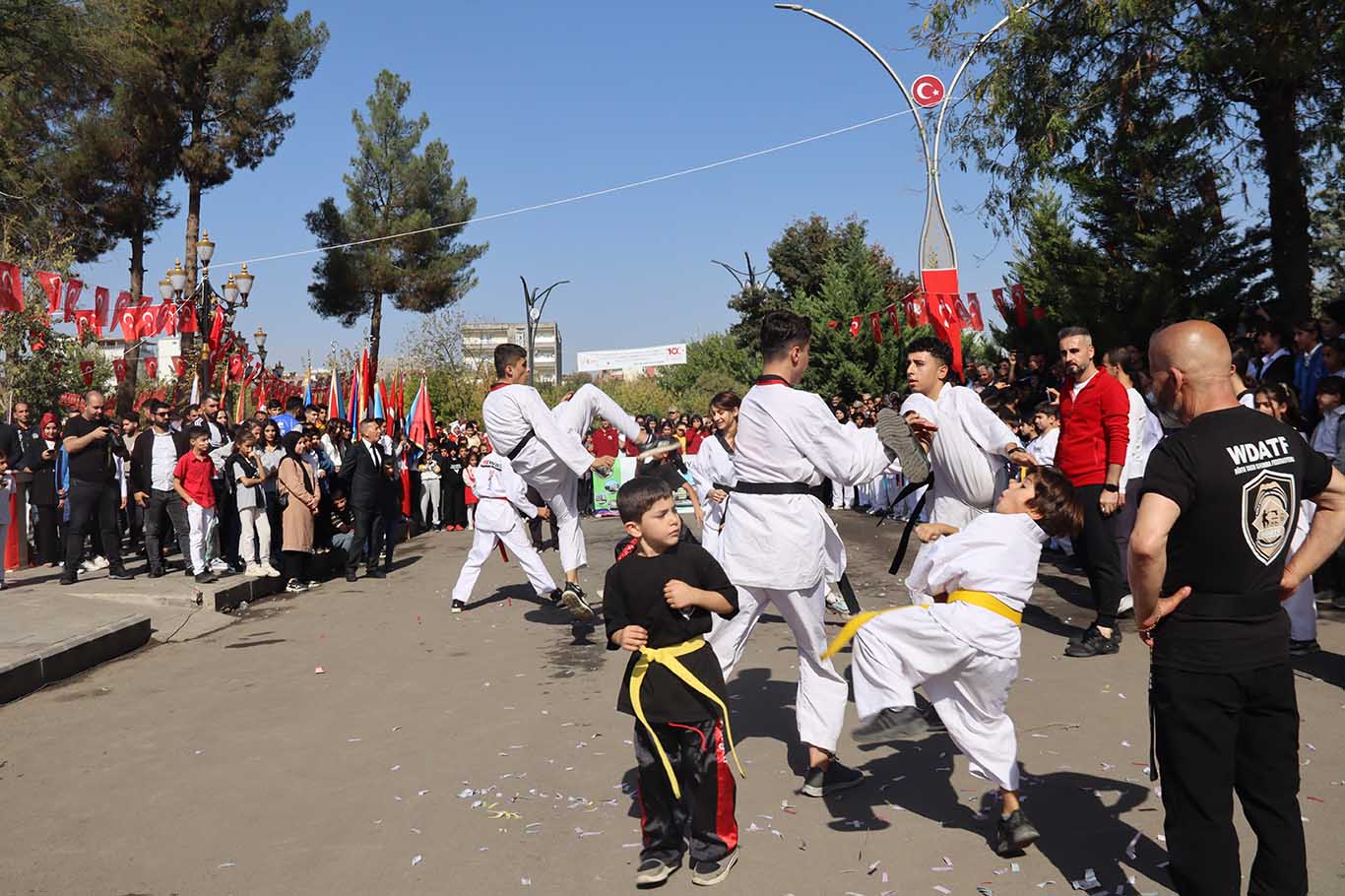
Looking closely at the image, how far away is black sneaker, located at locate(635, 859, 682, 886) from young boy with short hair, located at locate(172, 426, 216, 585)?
9.39 metres

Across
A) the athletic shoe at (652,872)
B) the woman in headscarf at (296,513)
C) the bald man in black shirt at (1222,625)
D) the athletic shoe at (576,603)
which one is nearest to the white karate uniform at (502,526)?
the athletic shoe at (576,603)

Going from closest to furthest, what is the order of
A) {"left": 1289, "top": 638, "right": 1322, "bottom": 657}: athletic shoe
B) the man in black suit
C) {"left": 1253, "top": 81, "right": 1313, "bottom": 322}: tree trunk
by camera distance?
{"left": 1289, "top": 638, "right": 1322, "bottom": 657}: athletic shoe → the man in black suit → {"left": 1253, "top": 81, "right": 1313, "bottom": 322}: tree trunk

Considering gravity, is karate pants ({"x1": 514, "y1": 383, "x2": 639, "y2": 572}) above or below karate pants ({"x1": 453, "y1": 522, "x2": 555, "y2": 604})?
above

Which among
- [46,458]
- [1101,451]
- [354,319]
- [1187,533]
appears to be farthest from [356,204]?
[1187,533]

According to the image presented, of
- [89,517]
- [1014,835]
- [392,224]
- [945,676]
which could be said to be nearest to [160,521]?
[89,517]

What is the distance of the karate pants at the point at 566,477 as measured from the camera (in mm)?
9156

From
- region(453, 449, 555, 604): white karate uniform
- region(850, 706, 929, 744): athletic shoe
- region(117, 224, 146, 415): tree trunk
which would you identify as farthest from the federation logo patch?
region(117, 224, 146, 415): tree trunk

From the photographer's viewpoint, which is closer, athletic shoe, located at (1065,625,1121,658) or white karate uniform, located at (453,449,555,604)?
athletic shoe, located at (1065,625,1121,658)

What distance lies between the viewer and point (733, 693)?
270 inches

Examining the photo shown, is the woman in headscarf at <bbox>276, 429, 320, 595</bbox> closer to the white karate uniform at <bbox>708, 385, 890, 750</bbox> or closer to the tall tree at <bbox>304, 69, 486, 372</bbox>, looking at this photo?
the white karate uniform at <bbox>708, 385, 890, 750</bbox>

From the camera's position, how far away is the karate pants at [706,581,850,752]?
505 centimetres

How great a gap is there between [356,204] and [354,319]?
15.2ft

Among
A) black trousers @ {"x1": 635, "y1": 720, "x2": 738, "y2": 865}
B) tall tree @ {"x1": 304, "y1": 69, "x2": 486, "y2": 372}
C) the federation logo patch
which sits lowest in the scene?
black trousers @ {"x1": 635, "y1": 720, "x2": 738, "y2": 865}

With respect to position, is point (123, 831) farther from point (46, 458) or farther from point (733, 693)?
point (46, 458)
